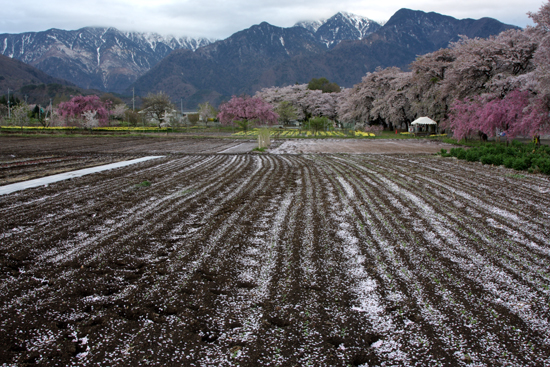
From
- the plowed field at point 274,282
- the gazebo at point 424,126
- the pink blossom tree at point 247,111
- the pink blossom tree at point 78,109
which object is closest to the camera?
the plowed field at point 274,282

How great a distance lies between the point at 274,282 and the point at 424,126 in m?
51.3

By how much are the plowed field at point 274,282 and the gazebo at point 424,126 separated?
32.8 m

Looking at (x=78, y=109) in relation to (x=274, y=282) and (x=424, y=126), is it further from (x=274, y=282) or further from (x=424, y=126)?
(x=274, y=282)

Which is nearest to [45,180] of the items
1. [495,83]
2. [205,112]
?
[495,83]

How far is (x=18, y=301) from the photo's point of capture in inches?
122

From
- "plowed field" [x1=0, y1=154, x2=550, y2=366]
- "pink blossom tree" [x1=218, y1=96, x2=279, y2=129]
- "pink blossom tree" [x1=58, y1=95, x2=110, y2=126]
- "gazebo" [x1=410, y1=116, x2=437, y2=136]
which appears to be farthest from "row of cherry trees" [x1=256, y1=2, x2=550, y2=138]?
→ "pink blossom tree" [x1=58, y1=95, x2=110, y2=126]

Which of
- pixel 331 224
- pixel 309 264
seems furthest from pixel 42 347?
pixel 331 224

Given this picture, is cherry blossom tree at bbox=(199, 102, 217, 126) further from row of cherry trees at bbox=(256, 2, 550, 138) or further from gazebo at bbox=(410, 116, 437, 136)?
row of cherry trees at bbox=(256, 2, 550, 138)

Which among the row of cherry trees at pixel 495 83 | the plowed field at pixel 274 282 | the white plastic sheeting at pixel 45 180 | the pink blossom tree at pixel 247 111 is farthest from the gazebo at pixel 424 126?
the white plastic sheeting at pixel 45 180

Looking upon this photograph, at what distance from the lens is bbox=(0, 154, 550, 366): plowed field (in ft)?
8.26

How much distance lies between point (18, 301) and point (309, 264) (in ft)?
9.55

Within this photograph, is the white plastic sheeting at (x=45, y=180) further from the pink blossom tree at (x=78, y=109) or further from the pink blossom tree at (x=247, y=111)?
the pink blossom tree at (x=78, y=109)

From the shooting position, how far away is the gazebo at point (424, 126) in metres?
37.2

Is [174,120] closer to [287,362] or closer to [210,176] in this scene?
[210,176]
